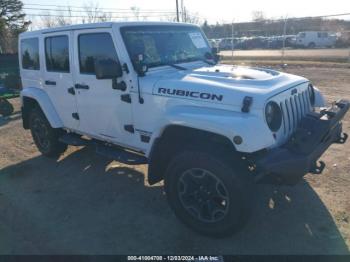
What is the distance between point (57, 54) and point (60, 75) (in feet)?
1.02

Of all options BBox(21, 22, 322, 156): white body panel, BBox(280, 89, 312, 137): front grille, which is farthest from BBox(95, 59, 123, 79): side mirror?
BBox(280, 89, 312, 137): front grille

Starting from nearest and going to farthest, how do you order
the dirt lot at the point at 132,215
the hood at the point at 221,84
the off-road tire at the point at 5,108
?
the hood at the point at 221,84, the dirt lot at the point at 132,215, the off-road tire at the point at 5,108

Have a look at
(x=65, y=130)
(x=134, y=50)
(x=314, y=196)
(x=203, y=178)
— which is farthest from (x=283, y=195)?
(x=65, y=130)

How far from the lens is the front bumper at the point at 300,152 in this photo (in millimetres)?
3098

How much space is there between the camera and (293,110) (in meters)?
3.72

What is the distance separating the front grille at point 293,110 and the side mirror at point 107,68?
5.84 ft

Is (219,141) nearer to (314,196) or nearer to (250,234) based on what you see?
(250,234)

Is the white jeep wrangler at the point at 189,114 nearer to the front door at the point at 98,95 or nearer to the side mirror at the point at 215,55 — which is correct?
the front door at the point at 98,95

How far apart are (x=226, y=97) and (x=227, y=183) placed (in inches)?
30.9

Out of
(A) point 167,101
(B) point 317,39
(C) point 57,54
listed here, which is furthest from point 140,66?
(B) point 317,39

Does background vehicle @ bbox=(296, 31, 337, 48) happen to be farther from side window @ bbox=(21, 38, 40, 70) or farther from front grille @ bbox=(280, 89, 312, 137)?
front grille @ bbox=(280, 89, 312, 137)

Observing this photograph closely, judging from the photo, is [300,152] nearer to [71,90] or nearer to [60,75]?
[71,90]

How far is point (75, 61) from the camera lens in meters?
4.82

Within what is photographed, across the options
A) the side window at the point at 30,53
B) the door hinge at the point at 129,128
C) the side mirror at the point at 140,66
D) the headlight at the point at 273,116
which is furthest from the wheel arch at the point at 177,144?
the side window at the point at 30,53
